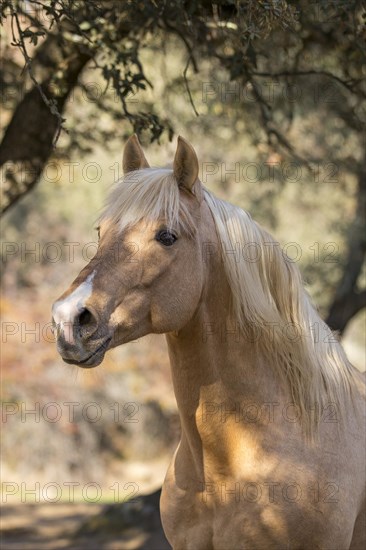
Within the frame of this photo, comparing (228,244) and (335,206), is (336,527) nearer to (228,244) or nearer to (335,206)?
(228,244)

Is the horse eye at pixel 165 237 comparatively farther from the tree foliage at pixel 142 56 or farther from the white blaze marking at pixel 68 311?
the tree foliage at pixel 142 56

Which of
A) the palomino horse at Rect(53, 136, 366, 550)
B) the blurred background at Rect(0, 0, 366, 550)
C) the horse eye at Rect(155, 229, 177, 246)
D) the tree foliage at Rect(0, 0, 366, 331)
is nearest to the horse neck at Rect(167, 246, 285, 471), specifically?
the palomino horse at Rect(53, 136, 366, 550)

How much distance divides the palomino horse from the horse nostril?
0.76 ft

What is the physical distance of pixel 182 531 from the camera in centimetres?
373

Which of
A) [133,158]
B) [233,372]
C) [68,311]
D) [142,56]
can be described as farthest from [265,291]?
[142,56]

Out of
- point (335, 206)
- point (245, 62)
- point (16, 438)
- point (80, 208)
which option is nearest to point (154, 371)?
point (16, 438)

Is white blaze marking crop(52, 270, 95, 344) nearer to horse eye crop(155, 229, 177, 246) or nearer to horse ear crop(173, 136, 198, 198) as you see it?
horse eye crop(155, 229, 177, 246)

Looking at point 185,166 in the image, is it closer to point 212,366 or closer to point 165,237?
point 165,237

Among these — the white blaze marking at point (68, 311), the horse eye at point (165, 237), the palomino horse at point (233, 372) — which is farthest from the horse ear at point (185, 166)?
the white blaze marking at point (68, 311)

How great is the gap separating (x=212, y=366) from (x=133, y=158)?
1.11 m

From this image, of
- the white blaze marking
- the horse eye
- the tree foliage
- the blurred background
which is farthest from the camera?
the blurred background

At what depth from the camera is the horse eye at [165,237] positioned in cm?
334

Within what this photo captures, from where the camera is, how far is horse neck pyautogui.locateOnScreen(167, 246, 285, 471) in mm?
3586

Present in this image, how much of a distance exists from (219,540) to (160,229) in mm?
1439
